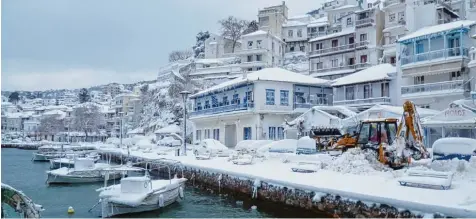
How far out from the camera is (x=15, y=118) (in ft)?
367

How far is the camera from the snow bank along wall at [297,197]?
11.6 m

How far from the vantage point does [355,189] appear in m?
13.1

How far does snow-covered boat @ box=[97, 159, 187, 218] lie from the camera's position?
15.7 meters

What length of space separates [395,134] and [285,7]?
68.7m

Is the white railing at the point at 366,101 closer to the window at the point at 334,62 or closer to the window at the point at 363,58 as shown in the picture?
the window at the point at 363,58

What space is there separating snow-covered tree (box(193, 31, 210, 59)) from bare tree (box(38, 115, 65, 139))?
37360 mm

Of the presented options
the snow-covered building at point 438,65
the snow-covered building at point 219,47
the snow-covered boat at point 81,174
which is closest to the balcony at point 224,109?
the snow-covered building at point 438,65

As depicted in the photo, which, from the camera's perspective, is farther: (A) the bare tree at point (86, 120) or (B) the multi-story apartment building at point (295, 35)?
(A) the bare tree at point (86, 120)

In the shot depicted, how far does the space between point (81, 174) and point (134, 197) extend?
41.4 feet

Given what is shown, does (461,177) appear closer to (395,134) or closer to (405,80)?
(395,134)

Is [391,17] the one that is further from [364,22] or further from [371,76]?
[371,76]

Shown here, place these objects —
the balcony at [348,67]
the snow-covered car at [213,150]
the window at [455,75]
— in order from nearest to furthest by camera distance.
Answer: the snow-covered car at [213,150], the window at [455,75], the balcony at [348,67]

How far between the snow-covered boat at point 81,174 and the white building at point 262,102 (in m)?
13.9

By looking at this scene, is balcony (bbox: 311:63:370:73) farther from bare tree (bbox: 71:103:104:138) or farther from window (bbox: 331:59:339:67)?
bare tree (bbox: 71:103:104:138)
